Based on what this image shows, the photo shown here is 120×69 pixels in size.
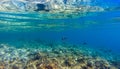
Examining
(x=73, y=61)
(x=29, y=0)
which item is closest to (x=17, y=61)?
(x=73, y=61)

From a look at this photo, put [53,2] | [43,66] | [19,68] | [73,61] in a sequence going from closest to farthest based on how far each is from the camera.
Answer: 1. [43,66]
2. [19,68]
3. [73,61]
4. [53,2]

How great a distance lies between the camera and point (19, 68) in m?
11.3

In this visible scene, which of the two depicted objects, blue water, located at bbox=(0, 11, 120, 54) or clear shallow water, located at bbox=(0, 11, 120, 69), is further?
blue water, located at bbox=(0, 11, 120, 54)

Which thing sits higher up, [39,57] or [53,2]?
[53,2]

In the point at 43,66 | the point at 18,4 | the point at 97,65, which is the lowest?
the point at 97,65

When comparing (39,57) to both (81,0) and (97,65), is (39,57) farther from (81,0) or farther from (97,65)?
(81,0)

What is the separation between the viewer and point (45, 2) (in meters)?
17.9

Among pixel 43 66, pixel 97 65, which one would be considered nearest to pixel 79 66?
pixel 97 65

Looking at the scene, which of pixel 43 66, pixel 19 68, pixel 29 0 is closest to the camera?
pixel 43 66

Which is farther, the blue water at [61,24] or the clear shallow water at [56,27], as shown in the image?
the blue water at [61,24]

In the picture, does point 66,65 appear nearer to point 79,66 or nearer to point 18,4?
point 79,66

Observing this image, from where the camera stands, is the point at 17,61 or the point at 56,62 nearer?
the point at 56,62

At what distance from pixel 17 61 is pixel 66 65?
138 inches

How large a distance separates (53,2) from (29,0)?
2.57 meters
